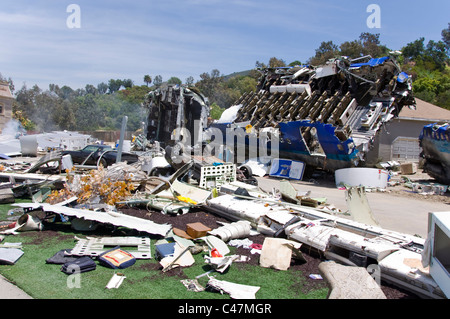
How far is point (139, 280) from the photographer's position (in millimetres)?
4445

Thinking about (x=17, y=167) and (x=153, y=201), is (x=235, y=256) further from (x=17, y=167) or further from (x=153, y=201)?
(x=17, y=167)

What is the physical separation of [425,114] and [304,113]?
13.8 metres

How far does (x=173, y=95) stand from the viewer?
2067 centimetres

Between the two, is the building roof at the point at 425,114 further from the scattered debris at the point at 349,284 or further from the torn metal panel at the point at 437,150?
the scattered debris at the point at 349,284

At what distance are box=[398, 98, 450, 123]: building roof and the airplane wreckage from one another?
9.28 metres

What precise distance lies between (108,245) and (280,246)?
2604 mm

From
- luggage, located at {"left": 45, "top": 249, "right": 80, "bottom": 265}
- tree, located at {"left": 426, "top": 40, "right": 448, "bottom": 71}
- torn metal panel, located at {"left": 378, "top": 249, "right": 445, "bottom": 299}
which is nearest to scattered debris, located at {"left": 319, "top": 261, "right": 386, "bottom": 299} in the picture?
torn metal panel, located at {"left": 378, "top": 249, "right": 445, "bottom": 299}

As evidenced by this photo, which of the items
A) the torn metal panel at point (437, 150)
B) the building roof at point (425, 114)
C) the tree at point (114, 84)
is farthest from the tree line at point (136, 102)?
the tree at point (114, 84)

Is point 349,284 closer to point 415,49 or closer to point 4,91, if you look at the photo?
point 4,91

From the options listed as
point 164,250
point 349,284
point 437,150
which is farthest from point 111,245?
point 437,150

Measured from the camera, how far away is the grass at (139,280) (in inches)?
159

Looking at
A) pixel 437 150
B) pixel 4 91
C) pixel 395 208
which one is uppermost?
pixel 4 91

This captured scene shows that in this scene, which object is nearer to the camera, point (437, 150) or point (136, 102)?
point (437, 150)

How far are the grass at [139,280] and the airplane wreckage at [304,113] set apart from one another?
395 inches
